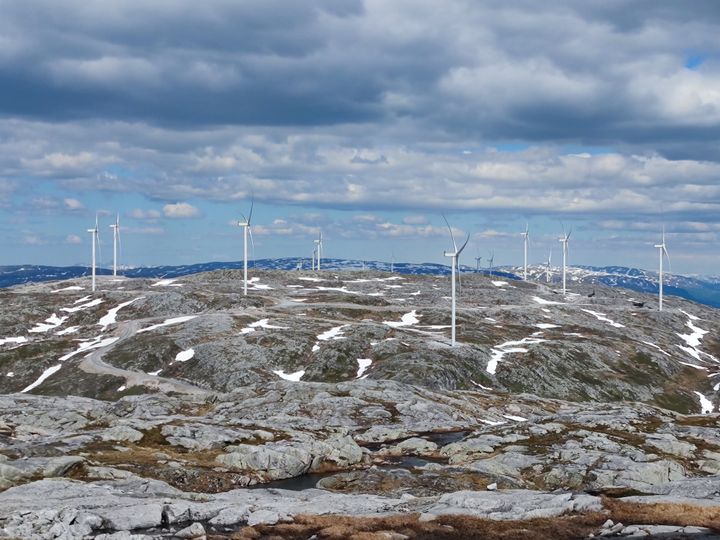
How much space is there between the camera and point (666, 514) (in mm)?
38938

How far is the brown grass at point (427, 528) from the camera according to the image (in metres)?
36.9

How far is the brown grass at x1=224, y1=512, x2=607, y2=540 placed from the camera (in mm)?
36875

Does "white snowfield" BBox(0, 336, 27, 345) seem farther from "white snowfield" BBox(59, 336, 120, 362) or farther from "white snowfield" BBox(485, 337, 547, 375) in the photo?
"white snowfield" BBox(485, 337, 547, 375)

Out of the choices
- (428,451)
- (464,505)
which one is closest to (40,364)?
(428,451)

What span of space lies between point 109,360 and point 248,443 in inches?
3463

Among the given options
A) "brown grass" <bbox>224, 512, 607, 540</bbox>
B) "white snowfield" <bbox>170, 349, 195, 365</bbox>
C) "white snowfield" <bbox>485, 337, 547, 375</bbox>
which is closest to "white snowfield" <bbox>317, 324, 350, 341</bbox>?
"white snowfield" <bbox>170, 349, 195, 365</bbox>

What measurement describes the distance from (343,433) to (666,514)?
51046mm

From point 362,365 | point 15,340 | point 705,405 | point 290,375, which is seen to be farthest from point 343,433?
point 15,340

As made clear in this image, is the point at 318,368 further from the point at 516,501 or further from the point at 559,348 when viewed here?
the point at 516,501

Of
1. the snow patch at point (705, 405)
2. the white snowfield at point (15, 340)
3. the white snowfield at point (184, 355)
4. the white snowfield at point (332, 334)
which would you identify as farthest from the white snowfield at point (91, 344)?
the snow patch at point (705, 405)

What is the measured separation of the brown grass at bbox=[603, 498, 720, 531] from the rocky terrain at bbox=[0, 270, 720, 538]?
0.18 meters

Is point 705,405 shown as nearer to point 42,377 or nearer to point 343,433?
point 343,433

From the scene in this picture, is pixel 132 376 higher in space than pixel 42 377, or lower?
higher

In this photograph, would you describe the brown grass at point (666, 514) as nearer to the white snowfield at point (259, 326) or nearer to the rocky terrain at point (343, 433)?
the rocky terrain at point (343, 433)
